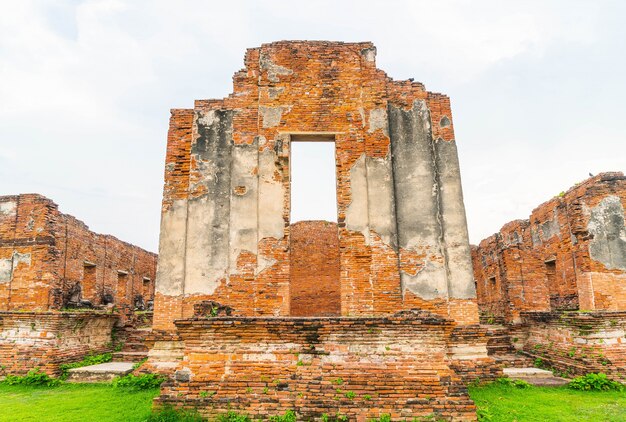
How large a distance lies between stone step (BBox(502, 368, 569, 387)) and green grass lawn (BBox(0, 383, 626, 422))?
242 mm

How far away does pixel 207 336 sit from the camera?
575 cm

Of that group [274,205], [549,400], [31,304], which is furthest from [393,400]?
[31,304]

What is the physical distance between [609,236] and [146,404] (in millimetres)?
12536

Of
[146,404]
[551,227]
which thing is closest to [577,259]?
[551,227]

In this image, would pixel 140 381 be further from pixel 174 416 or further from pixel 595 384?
pixel 595 384

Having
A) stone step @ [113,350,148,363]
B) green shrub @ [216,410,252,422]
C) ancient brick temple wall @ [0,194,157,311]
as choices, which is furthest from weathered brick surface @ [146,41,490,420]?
ancient brick temple wall @ [0,194,157,311]

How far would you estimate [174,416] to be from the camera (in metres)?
5.34

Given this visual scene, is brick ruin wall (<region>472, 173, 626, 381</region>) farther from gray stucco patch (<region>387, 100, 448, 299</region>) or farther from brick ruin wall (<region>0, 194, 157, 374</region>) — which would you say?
brick ruin wall (<region>0, 194, 157, 374</region>)

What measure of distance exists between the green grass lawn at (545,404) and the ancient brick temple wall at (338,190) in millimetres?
1649

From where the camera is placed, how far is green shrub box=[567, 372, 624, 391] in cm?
834

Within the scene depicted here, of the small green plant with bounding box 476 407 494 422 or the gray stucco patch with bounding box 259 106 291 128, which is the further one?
the gray stucco patch with bounding box 259 106 291 128

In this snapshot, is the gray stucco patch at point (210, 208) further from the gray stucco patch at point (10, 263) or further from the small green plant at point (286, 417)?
the gray stucco patch at point (10, 263)

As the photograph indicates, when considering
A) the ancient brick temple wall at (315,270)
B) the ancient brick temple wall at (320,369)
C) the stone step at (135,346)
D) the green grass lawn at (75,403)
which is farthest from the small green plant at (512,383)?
the stone step at (135,346)

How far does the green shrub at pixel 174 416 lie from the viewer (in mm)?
5305
